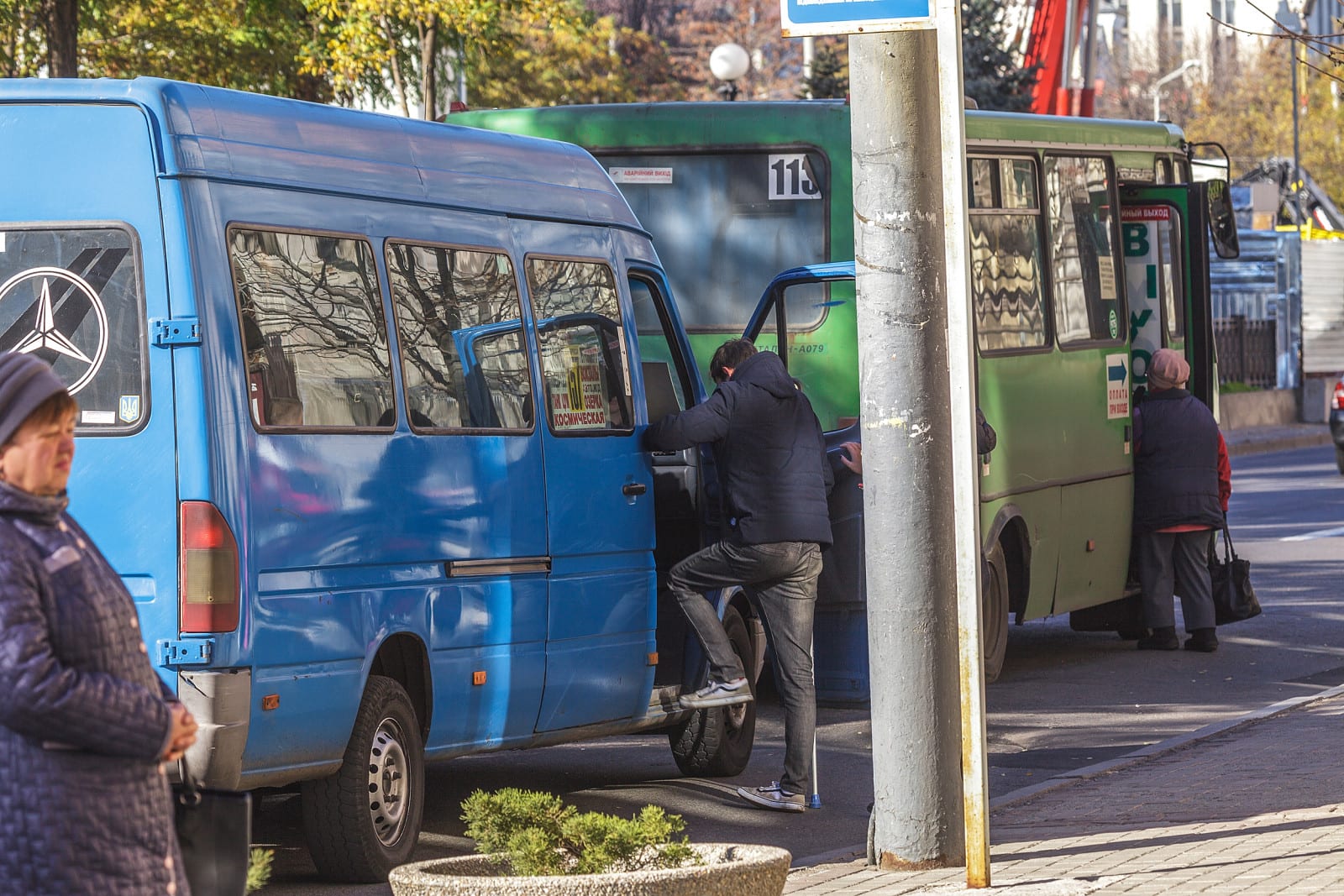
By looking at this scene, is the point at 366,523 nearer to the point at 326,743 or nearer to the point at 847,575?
the point at 326,743

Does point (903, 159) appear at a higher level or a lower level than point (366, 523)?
higher

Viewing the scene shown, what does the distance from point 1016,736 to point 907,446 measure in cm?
393

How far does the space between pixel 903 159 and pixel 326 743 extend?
255 cm

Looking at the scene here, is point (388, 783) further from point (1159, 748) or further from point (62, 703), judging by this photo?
point (1159, 748)

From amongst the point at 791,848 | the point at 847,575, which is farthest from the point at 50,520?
the point at 847,575

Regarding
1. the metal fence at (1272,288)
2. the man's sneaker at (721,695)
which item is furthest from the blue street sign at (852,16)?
the metal fence at (1272,288)

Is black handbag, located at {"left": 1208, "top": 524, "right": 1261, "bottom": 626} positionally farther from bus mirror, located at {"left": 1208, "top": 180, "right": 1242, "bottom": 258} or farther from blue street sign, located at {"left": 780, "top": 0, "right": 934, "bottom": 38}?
→ blue street sign, located at {"left": 780, "top": 0, "right": 934, "bottom": 38}

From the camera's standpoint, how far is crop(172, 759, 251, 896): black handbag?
3.86 m

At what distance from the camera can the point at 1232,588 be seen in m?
13.2

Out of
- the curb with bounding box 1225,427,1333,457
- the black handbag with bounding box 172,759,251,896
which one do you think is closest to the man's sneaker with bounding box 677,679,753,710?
the black handbag with bounding box 172,759,251,896

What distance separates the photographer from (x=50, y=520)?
3574 mm

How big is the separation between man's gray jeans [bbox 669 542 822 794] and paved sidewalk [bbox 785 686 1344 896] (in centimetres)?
80

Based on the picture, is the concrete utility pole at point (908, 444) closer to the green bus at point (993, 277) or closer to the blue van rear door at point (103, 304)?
the blue van rear door at point (103, 304)

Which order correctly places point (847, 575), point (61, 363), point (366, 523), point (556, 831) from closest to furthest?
point (556, 831) < point (61, 363) < point (366, 523) < point (847, 575)
